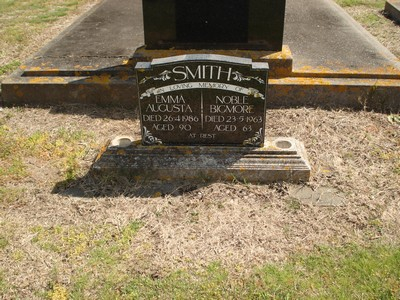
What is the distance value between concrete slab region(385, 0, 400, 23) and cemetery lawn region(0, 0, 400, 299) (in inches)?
186

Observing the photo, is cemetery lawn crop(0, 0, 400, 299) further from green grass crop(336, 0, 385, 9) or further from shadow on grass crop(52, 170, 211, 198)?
green grass crop(336, 0, 385, 9)

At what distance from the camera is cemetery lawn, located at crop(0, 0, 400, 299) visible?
286cm

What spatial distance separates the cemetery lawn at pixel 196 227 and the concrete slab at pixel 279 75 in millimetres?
444

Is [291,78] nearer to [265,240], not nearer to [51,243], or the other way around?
[265,240]

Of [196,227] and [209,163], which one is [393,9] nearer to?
[209,163]

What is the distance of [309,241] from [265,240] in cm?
32

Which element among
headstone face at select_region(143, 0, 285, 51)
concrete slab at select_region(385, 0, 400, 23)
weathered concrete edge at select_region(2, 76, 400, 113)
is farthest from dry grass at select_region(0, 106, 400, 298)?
concrete slab at select_region(385, 0, 400, 23)

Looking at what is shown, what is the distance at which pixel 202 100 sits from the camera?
12.3 ft

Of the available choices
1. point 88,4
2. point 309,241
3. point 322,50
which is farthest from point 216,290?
point 88,4

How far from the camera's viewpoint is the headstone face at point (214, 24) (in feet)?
16.1

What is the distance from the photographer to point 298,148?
3932 millimetres

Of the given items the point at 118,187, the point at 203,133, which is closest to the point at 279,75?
the point at 203,133

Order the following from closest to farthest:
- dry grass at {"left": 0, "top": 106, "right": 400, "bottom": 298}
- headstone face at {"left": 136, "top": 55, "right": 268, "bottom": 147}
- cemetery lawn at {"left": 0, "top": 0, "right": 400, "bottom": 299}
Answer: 1. cemetery lawn at {"left": 0, "top": 0, "right": 400, "bottom": 299}
2. dry grass at {"left": 0, "top": 106, "right": 400, "bottom": 298}
3. headstone face at {"left": 136, "top": 55, "right": 268, "bottom": 147}

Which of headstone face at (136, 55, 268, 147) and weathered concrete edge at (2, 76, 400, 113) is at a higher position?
headstone face at (136, 55, 268, 147)
